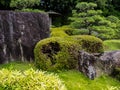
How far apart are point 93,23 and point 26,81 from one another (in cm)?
1484

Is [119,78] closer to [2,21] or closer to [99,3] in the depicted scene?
[2,21]

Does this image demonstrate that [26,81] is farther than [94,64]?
No

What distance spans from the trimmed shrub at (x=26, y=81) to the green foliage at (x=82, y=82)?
2243mm

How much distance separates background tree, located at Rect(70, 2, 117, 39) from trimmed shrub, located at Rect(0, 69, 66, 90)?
12.9 m

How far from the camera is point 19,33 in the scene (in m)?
10.6

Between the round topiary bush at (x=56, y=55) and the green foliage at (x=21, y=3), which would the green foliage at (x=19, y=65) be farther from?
the green foliage at (x=21, y=3)

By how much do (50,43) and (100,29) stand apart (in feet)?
32.6

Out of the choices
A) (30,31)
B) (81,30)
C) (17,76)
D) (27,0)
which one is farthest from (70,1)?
(17,76)

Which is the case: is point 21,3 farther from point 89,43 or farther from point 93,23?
point 89,43

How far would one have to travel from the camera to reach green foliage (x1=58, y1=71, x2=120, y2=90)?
29.4 feet

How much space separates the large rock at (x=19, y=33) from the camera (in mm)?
10359

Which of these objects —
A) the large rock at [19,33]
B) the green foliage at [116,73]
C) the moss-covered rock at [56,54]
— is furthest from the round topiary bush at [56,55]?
the green foliage at [116,73]

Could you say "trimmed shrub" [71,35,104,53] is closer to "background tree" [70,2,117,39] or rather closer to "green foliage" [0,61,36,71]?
"green foliage" [0,61,36,71]

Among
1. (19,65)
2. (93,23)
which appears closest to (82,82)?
(19,65)
